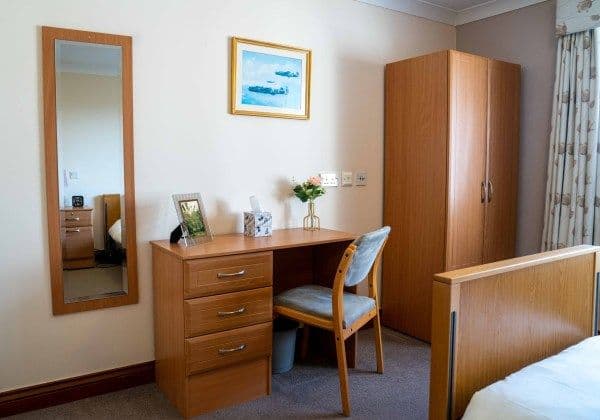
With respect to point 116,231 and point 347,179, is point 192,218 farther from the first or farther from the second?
point 347,179

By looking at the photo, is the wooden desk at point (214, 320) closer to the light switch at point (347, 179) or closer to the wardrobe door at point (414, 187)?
the light switch at point (347, 179)

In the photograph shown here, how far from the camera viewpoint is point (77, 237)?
7.55 feet

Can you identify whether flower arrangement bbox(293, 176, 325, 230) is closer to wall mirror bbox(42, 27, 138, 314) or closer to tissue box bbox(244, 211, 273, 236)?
tissue box bbox(244, 211, 273, 236)

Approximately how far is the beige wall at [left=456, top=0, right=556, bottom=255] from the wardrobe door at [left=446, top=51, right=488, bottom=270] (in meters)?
0.47

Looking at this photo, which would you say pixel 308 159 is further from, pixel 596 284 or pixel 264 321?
pixel 596 284

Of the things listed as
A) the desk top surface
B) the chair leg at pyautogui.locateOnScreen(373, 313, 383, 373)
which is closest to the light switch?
the desk top surface

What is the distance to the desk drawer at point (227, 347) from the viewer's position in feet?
6.99

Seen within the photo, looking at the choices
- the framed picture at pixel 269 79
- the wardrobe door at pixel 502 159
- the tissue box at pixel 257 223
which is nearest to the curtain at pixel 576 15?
the wardrobe door at pixel 502 159

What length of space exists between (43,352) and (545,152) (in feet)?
10.8

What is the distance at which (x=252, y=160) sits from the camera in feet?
9.14

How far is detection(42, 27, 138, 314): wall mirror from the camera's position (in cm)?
220

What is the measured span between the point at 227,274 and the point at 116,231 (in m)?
0.66

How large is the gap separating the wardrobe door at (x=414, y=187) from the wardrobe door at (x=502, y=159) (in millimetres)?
430

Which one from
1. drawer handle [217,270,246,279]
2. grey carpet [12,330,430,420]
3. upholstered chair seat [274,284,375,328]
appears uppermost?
drawer handle [217,270,246,279]
